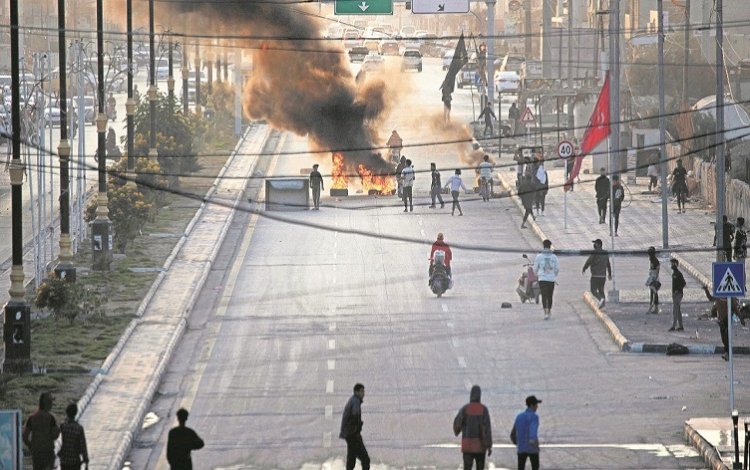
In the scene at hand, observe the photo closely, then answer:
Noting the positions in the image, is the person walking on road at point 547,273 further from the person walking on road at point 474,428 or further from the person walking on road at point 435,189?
the person walking on road at point 435,189

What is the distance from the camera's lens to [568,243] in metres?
44.2

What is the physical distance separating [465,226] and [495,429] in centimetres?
2242

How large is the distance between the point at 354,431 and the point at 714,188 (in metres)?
30.4

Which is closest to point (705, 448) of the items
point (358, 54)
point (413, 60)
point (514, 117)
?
point (514, 117)

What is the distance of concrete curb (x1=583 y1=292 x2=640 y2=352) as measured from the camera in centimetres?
3194

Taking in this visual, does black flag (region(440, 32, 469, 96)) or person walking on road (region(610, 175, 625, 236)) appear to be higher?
black flag (region(440, 32, 469, 96))

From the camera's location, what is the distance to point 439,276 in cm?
3741

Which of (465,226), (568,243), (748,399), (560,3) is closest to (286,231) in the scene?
(465,226)

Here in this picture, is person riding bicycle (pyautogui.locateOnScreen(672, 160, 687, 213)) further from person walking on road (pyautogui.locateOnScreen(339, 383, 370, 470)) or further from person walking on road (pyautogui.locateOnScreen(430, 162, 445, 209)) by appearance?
person walking on road (pyautogui.locateOnScreen(339, 383, 370, 470))

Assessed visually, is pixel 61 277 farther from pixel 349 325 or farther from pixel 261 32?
pixel 261 32

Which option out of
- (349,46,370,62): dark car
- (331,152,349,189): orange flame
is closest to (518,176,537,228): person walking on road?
(331,152,349,189): orange flame

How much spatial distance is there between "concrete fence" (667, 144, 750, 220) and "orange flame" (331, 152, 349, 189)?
921 cm

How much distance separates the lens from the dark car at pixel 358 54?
93.8 meters

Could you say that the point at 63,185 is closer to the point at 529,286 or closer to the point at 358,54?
the point at 529,286
